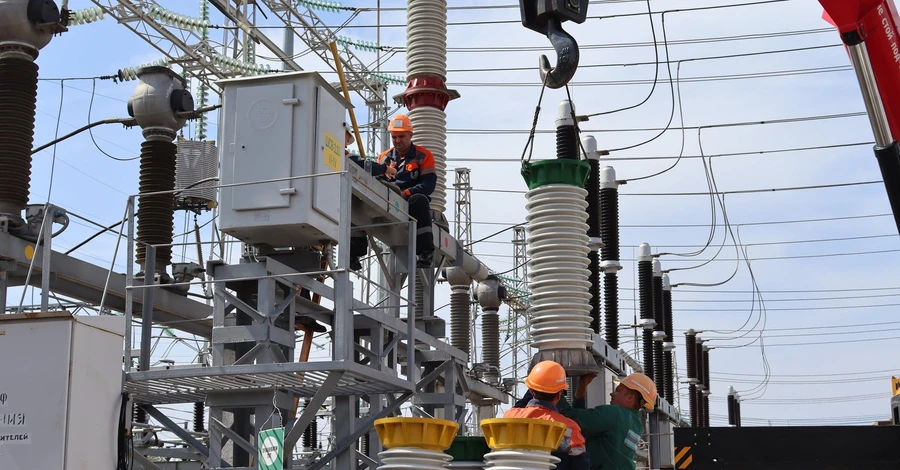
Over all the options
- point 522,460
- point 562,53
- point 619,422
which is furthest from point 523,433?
point 562,53

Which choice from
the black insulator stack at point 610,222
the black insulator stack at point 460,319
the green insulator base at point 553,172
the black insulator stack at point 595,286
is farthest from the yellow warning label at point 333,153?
the black insulator stack at point 460,319

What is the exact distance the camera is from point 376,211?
379 inches

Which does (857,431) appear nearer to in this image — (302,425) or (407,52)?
(302,425)

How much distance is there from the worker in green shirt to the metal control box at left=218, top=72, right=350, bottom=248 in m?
2.38

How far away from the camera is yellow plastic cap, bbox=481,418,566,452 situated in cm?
597

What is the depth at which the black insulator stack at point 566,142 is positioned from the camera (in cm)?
1204

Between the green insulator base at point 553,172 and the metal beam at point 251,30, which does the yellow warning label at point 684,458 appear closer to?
the green insulator base at point 553,172

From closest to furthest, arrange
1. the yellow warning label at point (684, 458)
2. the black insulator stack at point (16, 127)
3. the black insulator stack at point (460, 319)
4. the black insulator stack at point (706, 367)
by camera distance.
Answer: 1. the yellow warning label at point (684, 458)
2. the black insulator stack at point (16, 127)
3. the black insulator stack at point (460, 319)
4. the black insulator stack at point (706, 367)

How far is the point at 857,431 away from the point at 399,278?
14.6 ft

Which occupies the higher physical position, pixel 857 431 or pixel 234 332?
pixel 234 332

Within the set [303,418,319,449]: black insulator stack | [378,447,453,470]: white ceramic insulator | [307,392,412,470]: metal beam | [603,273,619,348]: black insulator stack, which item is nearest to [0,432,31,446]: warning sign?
[378,447,453,470]: white ceramic insulator

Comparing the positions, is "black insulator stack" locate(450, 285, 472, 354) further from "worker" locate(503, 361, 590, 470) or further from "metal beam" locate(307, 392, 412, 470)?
"worker" locate(503, 361, 590, 470)

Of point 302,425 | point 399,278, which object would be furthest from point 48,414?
point 399,278

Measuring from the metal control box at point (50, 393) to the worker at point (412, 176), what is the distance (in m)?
3.94
